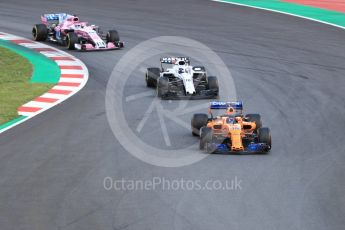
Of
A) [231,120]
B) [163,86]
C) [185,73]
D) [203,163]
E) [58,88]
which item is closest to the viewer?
[203,163]

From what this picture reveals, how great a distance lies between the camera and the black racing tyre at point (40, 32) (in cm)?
3372

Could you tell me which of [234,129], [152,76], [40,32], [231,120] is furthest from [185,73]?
[40,32]

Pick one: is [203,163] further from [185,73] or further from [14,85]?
[14,85]

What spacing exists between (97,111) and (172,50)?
10204 millimetres

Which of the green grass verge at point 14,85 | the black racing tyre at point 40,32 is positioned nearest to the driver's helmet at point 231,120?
the green grass verge at point 14,85

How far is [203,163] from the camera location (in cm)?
1728

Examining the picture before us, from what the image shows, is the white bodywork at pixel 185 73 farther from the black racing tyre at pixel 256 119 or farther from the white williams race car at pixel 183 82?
the black racing tyre at pixel 256 119

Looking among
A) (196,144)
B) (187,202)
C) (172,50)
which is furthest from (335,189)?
(172,50)

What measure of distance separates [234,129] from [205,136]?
0.66 meters

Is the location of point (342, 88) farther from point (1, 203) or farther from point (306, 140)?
point (1, 203)

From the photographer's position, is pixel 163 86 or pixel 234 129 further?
pixel 163 86

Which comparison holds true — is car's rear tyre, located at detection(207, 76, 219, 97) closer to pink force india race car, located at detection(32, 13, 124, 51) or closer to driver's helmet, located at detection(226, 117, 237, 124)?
driver's helmet, located at detection(226, 117, 237, 124)

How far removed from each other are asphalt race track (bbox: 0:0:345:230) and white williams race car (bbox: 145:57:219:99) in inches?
18.6

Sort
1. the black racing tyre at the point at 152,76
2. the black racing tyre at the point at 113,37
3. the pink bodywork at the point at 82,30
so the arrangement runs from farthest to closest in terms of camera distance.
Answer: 1. the black racing tyre at the point at 113,37
2. the pink bodywork at the point at 82,30
3. the black racing tyre at the point at 152,76
